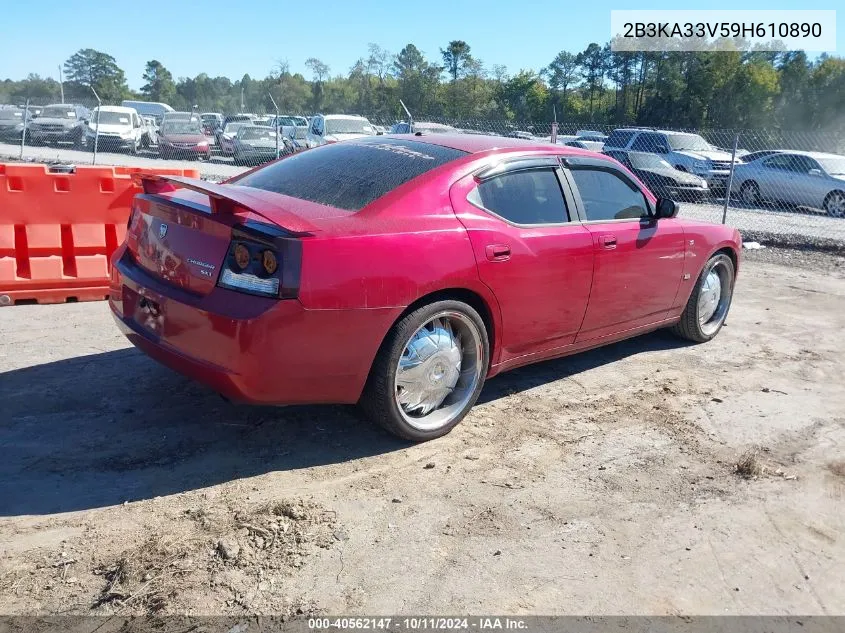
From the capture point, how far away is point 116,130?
83.7 feet

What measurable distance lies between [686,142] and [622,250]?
15964 mm

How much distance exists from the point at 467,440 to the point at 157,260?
184 cm

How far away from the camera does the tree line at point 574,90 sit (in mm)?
42844

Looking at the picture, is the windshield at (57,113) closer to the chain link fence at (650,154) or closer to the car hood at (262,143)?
the chain link fence at (650,154)

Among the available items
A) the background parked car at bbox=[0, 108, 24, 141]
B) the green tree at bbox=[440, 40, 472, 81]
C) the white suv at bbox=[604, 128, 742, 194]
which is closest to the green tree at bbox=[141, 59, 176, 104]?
the green tree at bbox=[440, 40, 472, 81]

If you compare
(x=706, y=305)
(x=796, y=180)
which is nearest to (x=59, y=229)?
(x=706, y=305)

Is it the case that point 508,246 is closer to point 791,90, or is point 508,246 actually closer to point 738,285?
point 738,285

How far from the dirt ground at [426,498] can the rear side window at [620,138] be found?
15.6 m

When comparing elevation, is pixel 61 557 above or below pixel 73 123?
below

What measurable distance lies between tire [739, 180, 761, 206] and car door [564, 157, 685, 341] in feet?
47.6

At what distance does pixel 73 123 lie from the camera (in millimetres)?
26922

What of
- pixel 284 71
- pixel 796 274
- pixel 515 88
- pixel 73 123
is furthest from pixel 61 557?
pixel 284 71

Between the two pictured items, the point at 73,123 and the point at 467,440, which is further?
the point at 73,123

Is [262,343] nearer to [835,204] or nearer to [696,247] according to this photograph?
[696,247]
